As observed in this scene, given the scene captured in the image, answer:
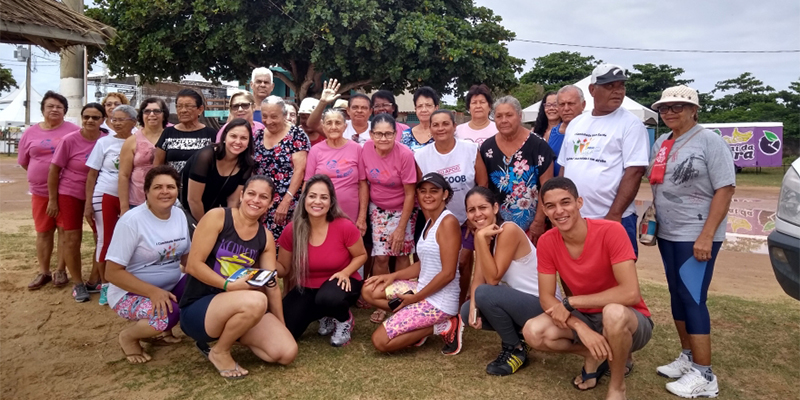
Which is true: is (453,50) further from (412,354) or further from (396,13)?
(412,354)

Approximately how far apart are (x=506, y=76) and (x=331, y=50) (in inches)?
205

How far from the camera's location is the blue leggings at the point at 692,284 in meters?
3.22

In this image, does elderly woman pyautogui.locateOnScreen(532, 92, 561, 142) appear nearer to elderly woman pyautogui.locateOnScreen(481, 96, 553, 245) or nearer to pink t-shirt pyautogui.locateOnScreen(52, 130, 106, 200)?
elderly woman pyautogui.locateOnScreen(481, 96, 553, 245)

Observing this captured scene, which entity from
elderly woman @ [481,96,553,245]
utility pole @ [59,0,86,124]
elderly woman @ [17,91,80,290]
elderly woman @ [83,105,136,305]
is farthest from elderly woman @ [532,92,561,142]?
utility pole @ [59,0,86,124]

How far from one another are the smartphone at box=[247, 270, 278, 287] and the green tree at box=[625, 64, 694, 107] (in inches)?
1308

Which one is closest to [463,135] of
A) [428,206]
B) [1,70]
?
[428,206]

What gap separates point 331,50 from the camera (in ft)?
46.5

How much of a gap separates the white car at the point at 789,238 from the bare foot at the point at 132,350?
4088mm

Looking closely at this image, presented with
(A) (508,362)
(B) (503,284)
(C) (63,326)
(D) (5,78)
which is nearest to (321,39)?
(C) (63,326)

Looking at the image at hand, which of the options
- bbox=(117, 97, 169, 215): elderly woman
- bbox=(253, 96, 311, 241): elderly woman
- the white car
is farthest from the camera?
bbox=(117, 97, 169, 215): elderly woman

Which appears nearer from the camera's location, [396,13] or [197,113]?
[197,113]

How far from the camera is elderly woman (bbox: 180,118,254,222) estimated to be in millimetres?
4008

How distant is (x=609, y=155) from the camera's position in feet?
11.7

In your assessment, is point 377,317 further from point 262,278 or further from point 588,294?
point 588,294
